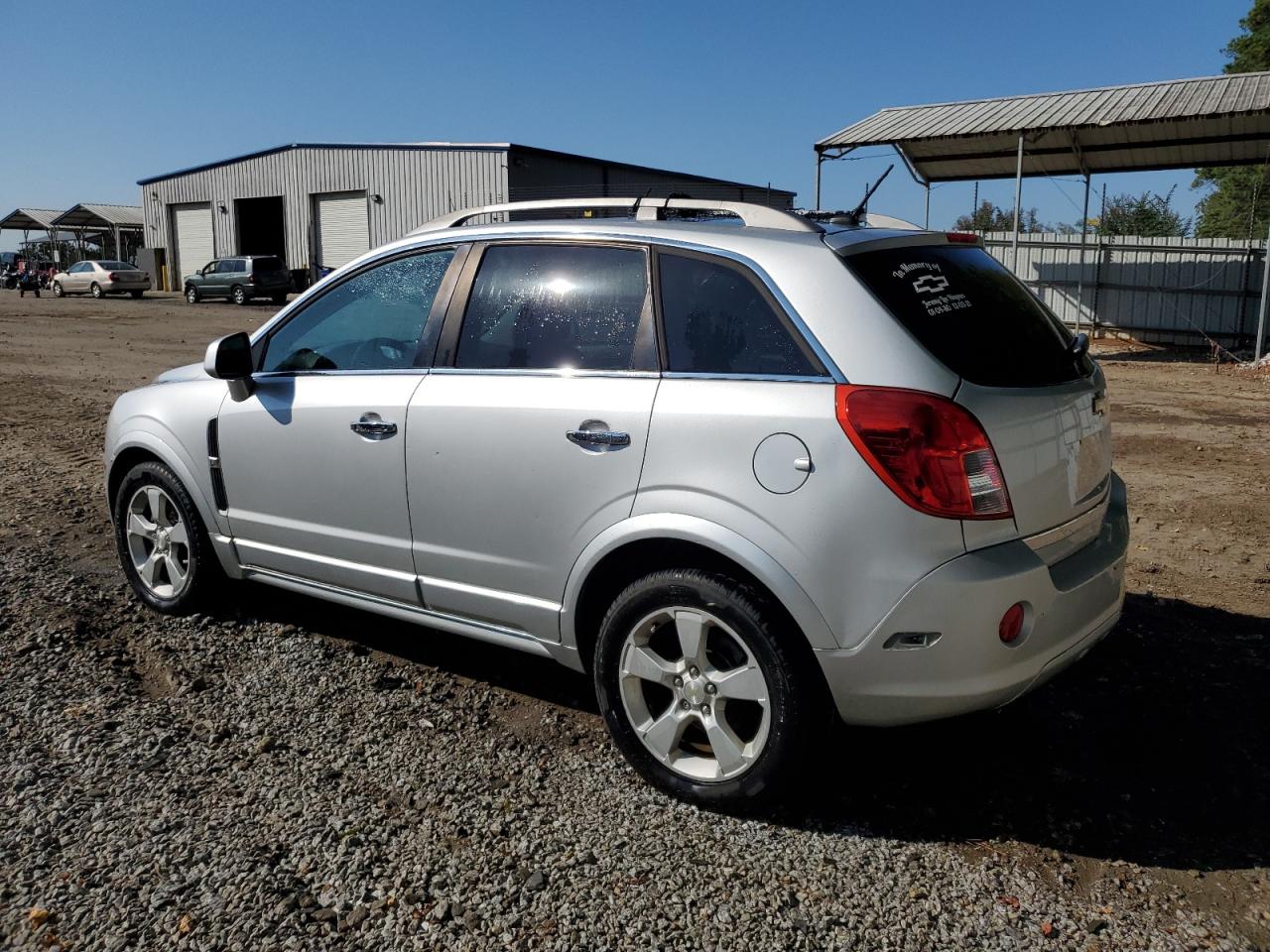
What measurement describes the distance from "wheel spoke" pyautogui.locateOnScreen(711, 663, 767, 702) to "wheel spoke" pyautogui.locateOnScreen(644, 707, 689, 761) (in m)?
0.19

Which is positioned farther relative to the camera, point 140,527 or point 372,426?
point 140,527

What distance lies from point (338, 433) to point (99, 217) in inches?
2585

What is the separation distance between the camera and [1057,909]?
2.78 meters

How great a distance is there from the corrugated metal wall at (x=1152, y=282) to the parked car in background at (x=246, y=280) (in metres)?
23.4

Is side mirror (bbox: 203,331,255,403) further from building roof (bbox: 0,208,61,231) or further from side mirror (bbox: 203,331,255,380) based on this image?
building roof (bbox: 0,208,61,231)

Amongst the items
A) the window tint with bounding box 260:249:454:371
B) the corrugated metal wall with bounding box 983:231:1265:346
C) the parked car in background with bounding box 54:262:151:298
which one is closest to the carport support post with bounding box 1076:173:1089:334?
the corrugated metal wall with bounding box 983:231:1265:346

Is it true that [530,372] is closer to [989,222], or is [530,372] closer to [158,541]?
[158,541]

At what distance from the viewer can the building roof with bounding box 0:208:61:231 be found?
67438 mm

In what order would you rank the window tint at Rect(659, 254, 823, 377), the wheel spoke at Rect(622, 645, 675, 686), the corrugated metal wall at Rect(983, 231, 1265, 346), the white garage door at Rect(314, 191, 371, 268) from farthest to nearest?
the white garage door at Rect(314, 191, 371, 268), the corrugated metal wall at Rect(983, 231, 1265, 346), the wheel spoke at Rect(622, 645, 675, 686), the window tint at Rect(659, 254, 823, 377)

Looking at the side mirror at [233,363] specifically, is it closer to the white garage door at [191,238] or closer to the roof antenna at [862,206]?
the roof antenna at [862,206]

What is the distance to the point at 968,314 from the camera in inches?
128

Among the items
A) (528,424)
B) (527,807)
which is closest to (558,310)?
(528,424)

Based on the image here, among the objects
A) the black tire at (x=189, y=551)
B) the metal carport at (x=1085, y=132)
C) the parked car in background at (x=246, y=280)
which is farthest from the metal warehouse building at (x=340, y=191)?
the black tire at (x=189, y=551)

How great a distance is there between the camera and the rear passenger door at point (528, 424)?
334cm
